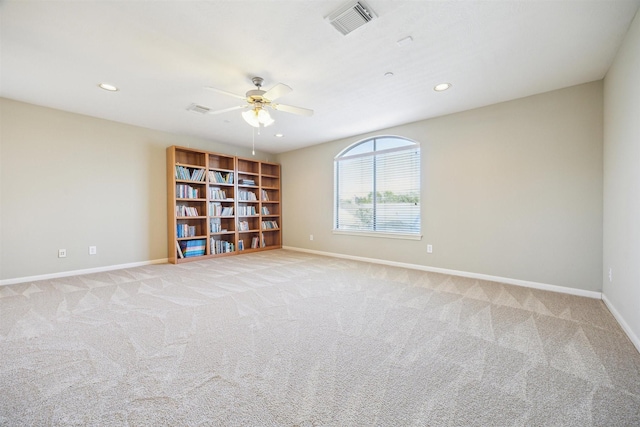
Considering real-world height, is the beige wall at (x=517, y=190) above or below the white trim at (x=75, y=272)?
above

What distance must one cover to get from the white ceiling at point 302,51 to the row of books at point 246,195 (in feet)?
8.18

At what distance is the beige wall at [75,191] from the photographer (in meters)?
3.57

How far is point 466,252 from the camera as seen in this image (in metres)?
3.92

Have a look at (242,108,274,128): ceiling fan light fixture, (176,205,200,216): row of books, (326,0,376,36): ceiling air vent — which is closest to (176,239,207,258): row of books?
(176,205,200,216): row of books

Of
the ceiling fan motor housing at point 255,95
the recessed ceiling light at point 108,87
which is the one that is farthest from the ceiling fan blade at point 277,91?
the recessed ceiling light at point 108,87

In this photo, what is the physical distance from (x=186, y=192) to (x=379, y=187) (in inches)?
148

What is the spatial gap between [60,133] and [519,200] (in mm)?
6621

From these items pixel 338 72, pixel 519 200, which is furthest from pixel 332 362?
pixel 519 200

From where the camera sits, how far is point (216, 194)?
5.58 metres

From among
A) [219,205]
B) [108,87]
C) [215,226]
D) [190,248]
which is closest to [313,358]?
[108,87]

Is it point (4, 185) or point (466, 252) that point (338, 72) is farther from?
point (4, 185)

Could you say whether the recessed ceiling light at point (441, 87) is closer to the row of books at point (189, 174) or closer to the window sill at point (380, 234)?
the window sill at point (380, 234)

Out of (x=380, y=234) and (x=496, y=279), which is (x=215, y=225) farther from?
(x=496, y=279)

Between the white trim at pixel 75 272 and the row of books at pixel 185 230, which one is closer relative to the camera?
the white trim at pixel 75 272
